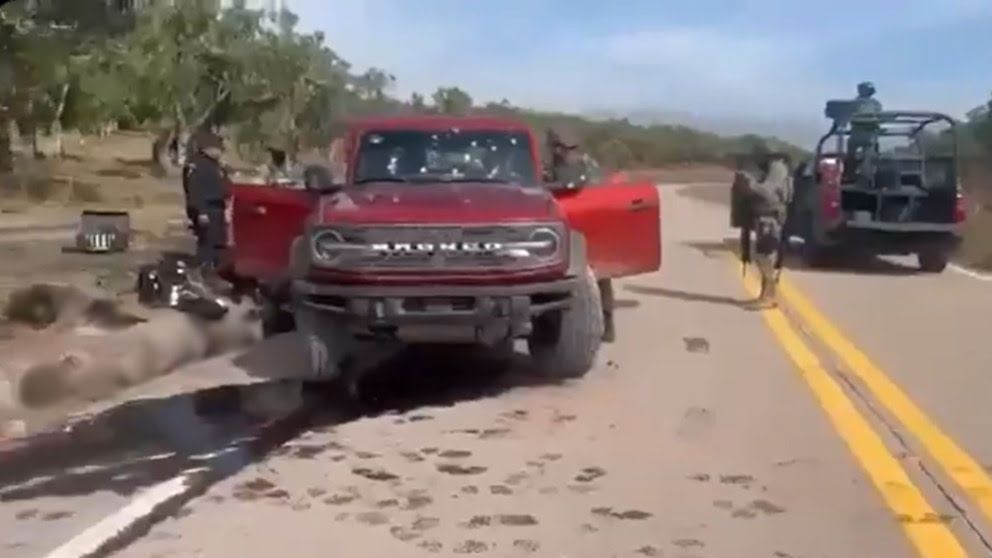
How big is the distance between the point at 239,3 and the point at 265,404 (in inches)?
1761

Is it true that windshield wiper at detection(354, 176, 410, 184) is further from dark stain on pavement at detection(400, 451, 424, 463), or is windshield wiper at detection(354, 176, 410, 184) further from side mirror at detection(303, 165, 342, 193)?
dark stain on pavement at detection(400, 451, 424, 463)

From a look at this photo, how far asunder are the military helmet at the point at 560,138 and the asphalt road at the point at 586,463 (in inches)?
140

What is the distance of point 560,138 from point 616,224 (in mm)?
5357

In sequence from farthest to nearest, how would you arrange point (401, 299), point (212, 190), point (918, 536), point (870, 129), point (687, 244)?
point (687, 244) → point (870, 129) → point (212, 190) → point (401, 299) → point (918, 536)

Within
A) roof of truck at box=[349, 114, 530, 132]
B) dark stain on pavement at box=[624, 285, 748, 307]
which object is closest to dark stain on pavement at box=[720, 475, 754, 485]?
roof of truck at box=[349, 114, 530, 132]

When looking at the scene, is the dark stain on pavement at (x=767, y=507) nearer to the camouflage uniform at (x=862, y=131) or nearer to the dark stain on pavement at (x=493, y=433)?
the dark stain on pavement at (x=493, y=433)

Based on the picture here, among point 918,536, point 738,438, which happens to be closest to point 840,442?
point 738,438

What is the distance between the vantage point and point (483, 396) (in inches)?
442

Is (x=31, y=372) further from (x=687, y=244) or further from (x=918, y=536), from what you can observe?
(x=687, y=244)

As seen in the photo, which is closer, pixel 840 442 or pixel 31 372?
pixel 840 442

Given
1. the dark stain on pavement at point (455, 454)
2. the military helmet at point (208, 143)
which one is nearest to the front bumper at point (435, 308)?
the dark stain on pavement at point (455, 454)

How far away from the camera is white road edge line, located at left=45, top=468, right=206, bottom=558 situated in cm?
675

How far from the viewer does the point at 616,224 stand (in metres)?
12.3

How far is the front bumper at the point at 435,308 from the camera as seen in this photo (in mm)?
10602
